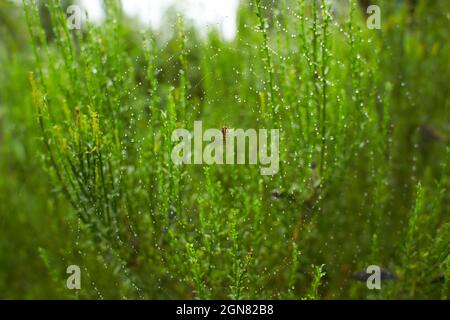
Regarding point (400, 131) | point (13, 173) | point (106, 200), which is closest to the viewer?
point (106, 200)

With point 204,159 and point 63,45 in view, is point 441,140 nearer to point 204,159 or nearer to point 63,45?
point 204,159

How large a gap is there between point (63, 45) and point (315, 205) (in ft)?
2.47

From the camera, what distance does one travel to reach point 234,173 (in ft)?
4.04

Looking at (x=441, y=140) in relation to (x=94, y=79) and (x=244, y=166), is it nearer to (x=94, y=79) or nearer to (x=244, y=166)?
(x=244, y=166)

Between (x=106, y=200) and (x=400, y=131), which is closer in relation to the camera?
(x=106, y=200)

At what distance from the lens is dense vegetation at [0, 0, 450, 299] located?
1153 millimetres

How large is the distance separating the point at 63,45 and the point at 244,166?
0.55 m

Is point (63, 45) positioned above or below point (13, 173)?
above

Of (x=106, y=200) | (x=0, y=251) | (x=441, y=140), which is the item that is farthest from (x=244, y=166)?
(x=0, y=251)

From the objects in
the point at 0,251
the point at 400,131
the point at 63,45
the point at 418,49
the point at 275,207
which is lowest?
the point at 0,251

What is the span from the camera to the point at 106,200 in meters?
1.25

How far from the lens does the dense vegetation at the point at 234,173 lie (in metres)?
1.15
